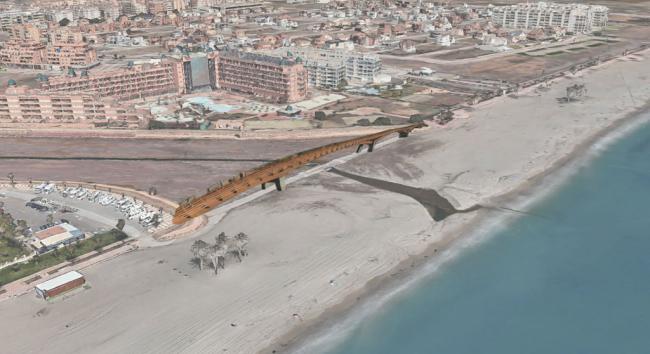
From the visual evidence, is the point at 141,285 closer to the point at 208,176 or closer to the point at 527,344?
the point at 208,176

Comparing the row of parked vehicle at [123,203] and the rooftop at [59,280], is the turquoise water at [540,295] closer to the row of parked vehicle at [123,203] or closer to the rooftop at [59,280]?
the rooftop at [59,280]

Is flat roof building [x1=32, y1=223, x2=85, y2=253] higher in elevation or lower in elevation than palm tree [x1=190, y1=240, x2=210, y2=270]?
lower

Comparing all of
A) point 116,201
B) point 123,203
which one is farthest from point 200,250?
point 116,201

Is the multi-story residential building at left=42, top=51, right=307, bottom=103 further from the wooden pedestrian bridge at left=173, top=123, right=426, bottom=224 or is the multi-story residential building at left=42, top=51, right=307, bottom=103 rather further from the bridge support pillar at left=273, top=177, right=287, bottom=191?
the bridge support pillar at left=273, top=177, right=287, bottom=191

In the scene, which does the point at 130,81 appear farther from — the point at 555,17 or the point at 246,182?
the point at 555,17

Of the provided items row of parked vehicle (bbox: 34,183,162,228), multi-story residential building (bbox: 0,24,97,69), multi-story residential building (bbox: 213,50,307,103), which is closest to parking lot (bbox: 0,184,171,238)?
row of parked vehicle (bbox: 34,183,162,228)

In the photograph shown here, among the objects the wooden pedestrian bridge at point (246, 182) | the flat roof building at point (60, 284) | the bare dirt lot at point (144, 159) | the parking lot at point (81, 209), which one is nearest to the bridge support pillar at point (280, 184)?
the wooden pedestrian bridge at point (246, 182)
